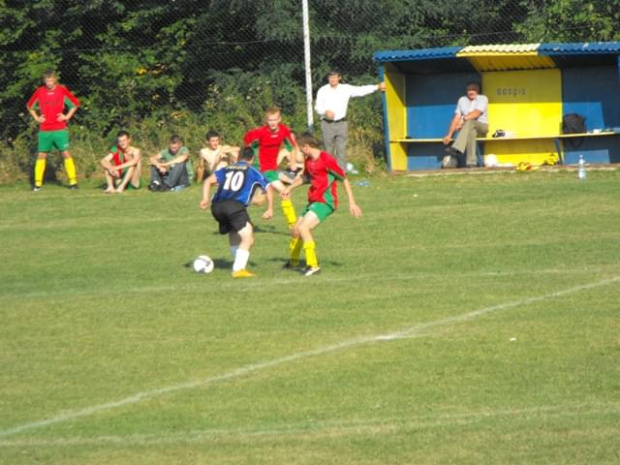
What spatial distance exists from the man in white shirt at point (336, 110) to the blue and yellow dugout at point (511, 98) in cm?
141

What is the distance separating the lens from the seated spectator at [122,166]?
76.1ft

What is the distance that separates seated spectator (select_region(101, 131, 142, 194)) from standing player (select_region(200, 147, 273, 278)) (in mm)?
8956

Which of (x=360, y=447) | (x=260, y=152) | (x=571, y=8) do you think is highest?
(x=571, y=8)

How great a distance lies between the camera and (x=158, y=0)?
2936 cm

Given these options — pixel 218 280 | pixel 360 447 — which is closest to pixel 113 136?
pixel 218 280

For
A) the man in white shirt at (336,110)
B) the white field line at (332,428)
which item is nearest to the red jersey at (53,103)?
the man in white shirt at (336,110)

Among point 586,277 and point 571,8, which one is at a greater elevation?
point 571,8

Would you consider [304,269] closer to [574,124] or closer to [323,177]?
[323,177]

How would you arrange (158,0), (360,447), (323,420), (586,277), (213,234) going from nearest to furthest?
(360,447)
(323,420)
(586,277)
(213,234)
(158,0)

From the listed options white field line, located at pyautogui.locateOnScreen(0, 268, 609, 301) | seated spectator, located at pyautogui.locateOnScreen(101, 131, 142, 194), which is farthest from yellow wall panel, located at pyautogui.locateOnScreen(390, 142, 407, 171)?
white field line, located at pyautogui.locateOnScreen(0, 268, 609, 301)

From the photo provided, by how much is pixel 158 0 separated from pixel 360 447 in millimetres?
22586

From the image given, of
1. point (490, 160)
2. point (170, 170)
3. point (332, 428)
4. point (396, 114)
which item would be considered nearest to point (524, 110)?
point (490, 160)

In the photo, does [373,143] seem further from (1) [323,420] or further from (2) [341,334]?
(1) [323,420]

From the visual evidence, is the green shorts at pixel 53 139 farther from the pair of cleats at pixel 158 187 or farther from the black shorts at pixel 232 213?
the black shorts at pixel 232 213
